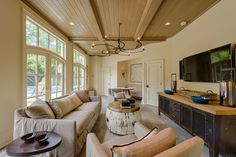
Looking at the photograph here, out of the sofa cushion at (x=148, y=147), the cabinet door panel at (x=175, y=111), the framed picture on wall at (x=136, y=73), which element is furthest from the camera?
the framed picture on wall at (x=136, y=73)

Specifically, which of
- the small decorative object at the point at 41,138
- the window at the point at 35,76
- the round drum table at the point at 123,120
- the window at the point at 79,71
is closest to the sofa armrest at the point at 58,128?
the small decorative object at the point at 41,138

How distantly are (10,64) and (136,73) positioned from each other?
24.1ft

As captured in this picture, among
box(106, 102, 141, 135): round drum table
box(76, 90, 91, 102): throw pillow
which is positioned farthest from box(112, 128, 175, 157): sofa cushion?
box(76, 90, 91, 102): throw pillow

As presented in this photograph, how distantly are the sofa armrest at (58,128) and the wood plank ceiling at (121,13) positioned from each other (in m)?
2.56

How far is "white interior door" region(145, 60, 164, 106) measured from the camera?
21.7ft

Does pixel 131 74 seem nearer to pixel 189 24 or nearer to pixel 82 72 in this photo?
pixel 82 72

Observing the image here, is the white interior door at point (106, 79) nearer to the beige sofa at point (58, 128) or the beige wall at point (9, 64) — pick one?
the beige wall at point (9, 64)

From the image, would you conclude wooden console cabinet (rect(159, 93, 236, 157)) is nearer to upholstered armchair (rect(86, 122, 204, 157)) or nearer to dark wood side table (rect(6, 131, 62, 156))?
upholstered armchair (rect(86, 122, 204, 157))

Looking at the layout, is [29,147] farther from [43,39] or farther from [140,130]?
[43,39]

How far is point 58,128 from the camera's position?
2.24 m

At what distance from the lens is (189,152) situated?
1.15 m

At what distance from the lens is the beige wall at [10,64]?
2695 millimetres

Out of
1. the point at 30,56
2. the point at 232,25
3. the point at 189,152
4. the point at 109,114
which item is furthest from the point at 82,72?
the point at 189,152

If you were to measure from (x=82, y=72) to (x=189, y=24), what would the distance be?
6556 millimetres
